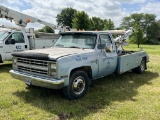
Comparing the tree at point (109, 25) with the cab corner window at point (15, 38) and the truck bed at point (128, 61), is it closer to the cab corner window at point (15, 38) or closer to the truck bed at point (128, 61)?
the cab corner window at point (15, 38)

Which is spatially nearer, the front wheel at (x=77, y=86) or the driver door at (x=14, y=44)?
the front wheel at (x=77, y=86)

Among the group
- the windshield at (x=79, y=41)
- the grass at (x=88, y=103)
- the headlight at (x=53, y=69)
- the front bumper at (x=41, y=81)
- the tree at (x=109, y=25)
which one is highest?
the tree at (x=109, y=25)

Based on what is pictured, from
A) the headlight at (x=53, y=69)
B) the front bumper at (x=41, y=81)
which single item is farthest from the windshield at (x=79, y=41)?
the front bumper at (x=41, y=81)

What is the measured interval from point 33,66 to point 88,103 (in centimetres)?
176

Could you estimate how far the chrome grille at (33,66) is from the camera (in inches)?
219

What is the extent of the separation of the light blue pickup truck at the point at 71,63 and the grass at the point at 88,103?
0.46 m

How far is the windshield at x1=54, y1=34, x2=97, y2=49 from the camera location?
22.3 feet

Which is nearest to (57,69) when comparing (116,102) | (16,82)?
(116,102)

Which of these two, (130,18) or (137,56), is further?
(130,18)

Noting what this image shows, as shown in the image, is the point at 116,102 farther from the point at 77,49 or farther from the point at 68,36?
the point at 68,36

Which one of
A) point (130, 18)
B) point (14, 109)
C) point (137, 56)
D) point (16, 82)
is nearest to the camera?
point (14, 109)

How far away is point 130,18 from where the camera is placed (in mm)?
87438

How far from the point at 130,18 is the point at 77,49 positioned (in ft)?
279

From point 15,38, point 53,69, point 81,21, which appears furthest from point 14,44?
point 81,21
